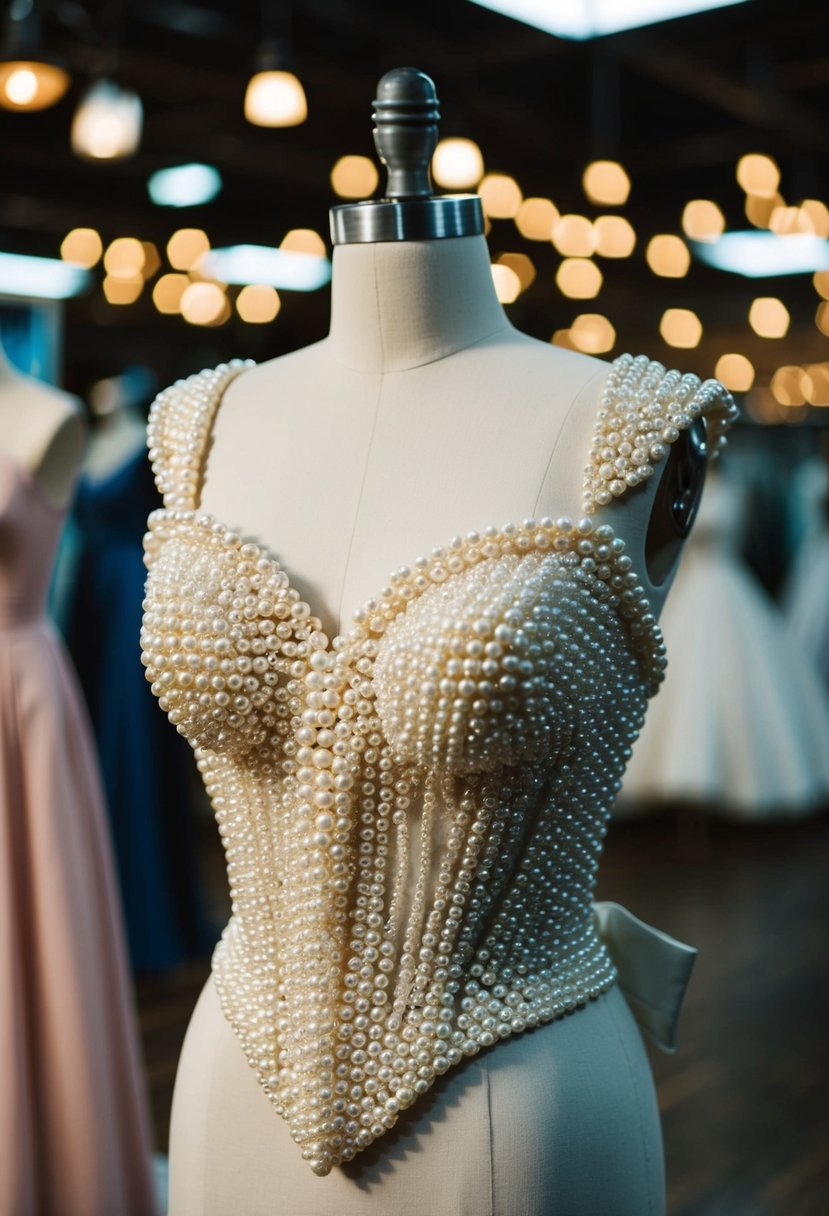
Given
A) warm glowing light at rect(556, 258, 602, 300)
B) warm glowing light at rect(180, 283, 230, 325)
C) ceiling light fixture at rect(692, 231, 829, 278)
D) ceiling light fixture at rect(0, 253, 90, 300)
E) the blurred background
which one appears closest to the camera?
ceiling light fixture at rect(0, 253, 90, 300)

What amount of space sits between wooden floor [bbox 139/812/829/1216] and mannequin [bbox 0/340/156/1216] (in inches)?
30.5

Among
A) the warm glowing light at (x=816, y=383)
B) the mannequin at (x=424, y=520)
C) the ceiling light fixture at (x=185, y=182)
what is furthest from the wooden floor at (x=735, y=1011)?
the warm glowing light at (x=816, y=383)

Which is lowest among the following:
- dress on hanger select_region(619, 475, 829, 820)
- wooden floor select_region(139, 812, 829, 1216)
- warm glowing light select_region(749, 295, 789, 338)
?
wooden floor select_region(139, 812, 829, 1216)

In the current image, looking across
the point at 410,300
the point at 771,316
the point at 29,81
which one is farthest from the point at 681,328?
the point at 410,300

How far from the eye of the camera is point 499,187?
7137 mm

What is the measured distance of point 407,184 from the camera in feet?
4.29

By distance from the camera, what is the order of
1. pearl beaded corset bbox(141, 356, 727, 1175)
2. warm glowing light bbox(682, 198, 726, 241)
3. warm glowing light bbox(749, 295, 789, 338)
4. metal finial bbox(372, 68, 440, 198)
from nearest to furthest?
pearl beaded corset bbox(141, 356, 727, 1175) < metal finial bbox(372, 68, 440, 198) < warm glowing light bbox(682, 198, 726, 241) < warm glowing light bbox(749, 295, 789, 338)

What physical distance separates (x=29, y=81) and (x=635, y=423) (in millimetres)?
3627

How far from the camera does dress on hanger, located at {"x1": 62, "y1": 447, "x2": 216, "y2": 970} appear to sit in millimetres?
4316

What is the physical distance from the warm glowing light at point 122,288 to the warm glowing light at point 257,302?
37.2 inches

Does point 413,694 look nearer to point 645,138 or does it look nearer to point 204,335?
point 645,138

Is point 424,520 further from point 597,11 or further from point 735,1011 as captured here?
point 597,11

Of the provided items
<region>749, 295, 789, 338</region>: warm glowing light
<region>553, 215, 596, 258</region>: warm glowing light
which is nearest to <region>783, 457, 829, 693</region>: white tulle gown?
<region>553, 215, 596, 258</region>: warm glowing light

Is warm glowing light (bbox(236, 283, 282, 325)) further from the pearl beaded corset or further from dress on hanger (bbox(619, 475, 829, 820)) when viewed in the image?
the pearl beaded corset
